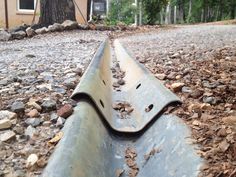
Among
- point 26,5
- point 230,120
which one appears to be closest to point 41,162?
point 230,120

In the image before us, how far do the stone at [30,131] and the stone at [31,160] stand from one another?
8.8 inches

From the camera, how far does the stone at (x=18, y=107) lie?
1.82 m

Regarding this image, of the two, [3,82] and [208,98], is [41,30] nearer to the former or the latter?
[3,82]

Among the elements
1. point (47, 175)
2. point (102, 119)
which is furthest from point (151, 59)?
point (47, 175)

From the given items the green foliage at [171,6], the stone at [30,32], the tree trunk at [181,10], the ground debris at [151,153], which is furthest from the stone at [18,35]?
the tree trunk at [181,10]

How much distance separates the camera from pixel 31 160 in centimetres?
133

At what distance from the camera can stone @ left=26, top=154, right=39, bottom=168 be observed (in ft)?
4.26

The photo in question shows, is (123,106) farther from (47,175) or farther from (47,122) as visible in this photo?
(47,175)

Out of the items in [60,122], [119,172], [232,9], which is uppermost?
[232,9]

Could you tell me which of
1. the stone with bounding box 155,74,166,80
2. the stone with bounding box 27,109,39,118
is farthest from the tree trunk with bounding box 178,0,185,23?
the stone with bounding box 27,109,39,118

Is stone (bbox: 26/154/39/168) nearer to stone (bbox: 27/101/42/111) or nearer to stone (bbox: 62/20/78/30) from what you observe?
stone (bbox: 27/101/42/111)

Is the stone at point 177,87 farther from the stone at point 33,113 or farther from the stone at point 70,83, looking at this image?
the stone at point 33,113

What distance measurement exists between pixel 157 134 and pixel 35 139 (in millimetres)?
481

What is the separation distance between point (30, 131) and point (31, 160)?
308 mm
